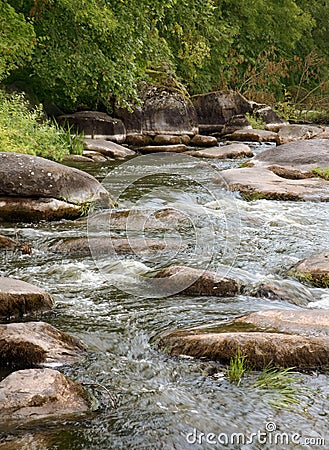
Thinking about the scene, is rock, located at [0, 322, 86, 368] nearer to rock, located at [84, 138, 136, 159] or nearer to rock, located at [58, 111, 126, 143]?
rock, located at [84, 138, 136, 159]

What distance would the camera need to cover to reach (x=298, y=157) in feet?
41.7

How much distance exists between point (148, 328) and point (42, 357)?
90cm

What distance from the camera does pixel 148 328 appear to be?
4.29 metres

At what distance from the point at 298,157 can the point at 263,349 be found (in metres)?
9.53

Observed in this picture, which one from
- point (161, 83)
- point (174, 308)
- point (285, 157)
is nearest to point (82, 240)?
point (174, 308)

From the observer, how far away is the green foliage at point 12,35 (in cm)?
1220

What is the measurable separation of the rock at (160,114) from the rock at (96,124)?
64 cm

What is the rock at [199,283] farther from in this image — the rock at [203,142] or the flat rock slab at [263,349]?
the rock at [203,142]

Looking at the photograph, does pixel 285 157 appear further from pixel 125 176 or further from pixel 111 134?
pixel 111 134

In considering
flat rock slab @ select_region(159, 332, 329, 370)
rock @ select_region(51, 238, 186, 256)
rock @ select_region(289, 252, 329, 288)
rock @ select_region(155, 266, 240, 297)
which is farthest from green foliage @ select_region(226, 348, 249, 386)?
rock @ select_region(51, 238, 186, 256)

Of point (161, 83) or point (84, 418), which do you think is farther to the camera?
point (161, 83)

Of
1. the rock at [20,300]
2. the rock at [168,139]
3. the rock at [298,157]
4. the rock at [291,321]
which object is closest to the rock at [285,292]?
the rock at [291,321]

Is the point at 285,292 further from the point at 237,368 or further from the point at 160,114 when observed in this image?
the point at 160,114

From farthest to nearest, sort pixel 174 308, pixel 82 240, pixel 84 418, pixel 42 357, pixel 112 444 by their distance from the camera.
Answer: pixel 82 240
pixel 174 308
pixel 42 357
pixel 84 418
pixel 112 444
